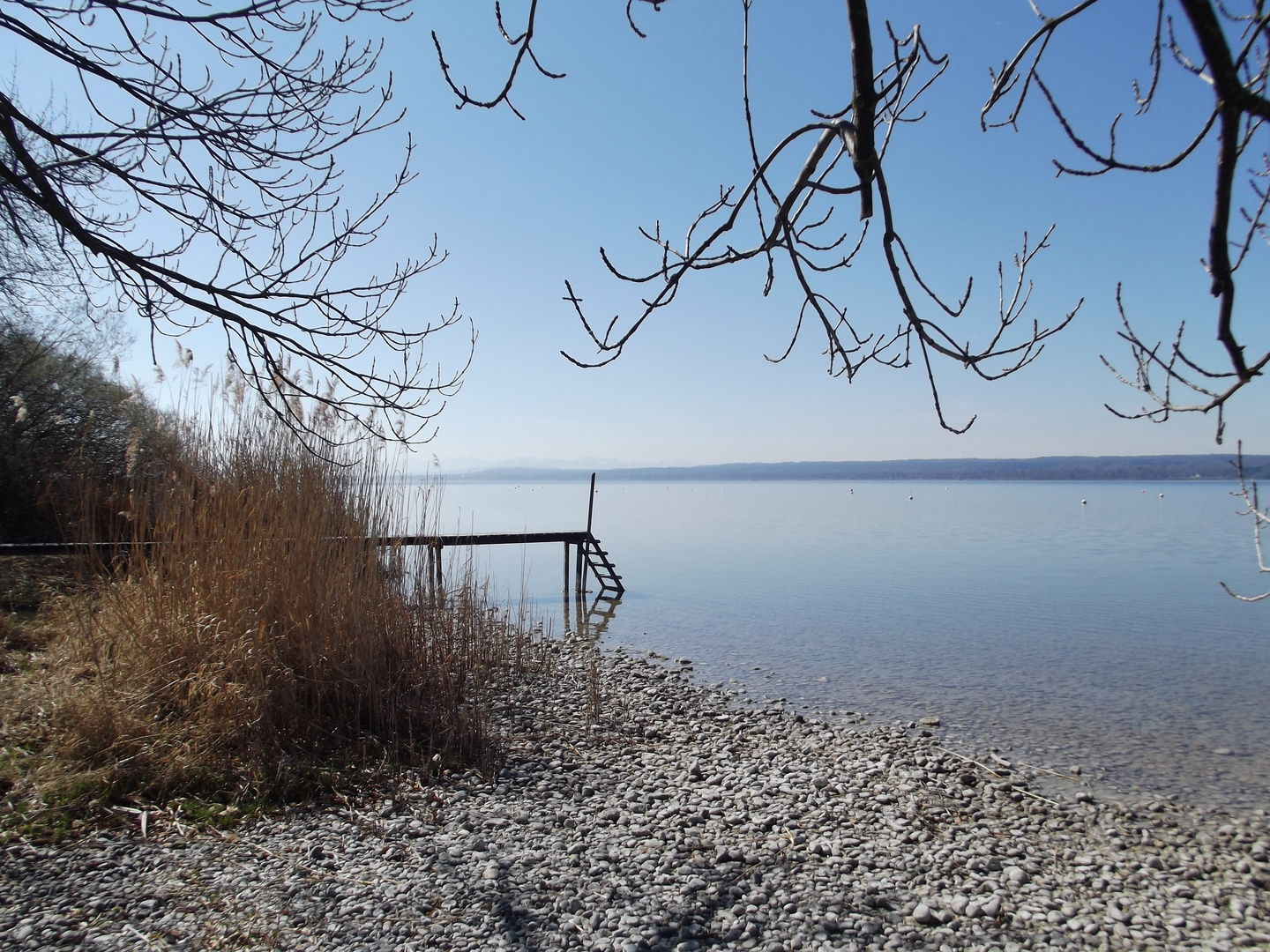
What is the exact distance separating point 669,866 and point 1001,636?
38.4ft

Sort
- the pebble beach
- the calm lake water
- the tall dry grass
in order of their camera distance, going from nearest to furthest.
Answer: the pebble beach
the tall dry grass
the calm lake water

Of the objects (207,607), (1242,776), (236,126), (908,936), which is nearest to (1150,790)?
(1242,776)

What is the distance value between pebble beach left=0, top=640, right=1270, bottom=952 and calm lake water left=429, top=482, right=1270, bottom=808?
6.39 ft

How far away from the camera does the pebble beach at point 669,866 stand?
3275 mm

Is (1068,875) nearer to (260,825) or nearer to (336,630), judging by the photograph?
(260,825)

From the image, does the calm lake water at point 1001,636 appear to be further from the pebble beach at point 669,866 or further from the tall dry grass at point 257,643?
the tall dry grass at point 257,643

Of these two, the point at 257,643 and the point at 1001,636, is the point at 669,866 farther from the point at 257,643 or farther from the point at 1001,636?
the point at 1001,636

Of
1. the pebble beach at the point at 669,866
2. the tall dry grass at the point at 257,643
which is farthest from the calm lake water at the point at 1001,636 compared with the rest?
the tall dry grass at the point at 257,643

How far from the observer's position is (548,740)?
6.41 meters

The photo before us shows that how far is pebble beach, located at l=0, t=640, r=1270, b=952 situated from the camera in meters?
3.28

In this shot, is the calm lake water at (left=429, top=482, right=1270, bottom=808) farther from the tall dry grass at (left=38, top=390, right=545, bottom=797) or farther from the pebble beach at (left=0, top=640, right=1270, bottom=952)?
the tall dry grass at (left=38, top=390, right=545, bottom=797)

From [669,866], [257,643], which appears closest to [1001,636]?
[669,866]

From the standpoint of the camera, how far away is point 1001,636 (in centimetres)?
1370

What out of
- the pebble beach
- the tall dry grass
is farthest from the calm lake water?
the tall dry grass
